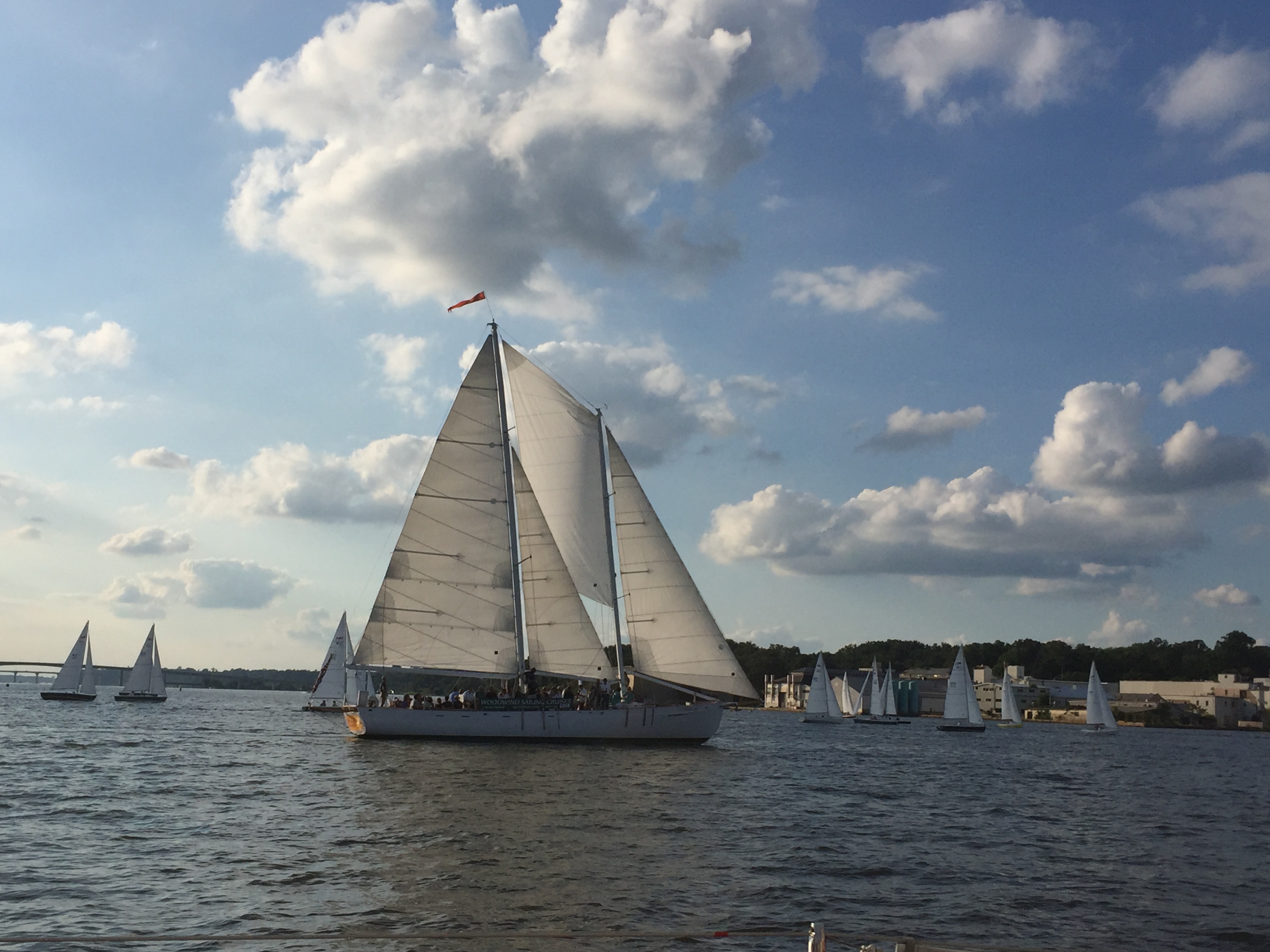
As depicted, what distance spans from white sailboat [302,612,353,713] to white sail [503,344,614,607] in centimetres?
6594

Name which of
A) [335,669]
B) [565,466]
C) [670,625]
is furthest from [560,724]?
[335,669]

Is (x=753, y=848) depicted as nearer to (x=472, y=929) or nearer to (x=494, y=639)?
(x=472, y=929)

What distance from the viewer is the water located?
19.9m

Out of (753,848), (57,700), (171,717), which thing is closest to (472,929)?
(753,848)

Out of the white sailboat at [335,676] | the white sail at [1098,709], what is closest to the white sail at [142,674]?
the white sailboat at [335,676]

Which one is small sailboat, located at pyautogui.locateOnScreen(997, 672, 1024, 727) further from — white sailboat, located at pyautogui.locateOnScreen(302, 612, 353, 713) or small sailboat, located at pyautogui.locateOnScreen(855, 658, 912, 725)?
white sailboat, located at pyautogui.locateOnScreen(302, 612, 353, 713)

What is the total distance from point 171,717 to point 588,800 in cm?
8511

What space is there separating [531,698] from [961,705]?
280 ft

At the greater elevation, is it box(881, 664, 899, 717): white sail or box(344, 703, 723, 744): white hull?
box(344, 703, 723, 744): white hull

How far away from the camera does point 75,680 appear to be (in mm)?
139375

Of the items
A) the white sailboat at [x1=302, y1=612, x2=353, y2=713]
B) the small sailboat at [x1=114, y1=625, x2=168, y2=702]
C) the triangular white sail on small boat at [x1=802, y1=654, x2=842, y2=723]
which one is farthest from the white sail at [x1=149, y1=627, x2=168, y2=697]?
the triangular white sail on small boat at [x1=802, y1=654, x2=842, y2=723]

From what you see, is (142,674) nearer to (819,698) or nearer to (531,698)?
(819,698)

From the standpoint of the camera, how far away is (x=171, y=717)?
107812 mm

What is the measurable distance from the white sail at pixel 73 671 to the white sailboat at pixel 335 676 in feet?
96.7
